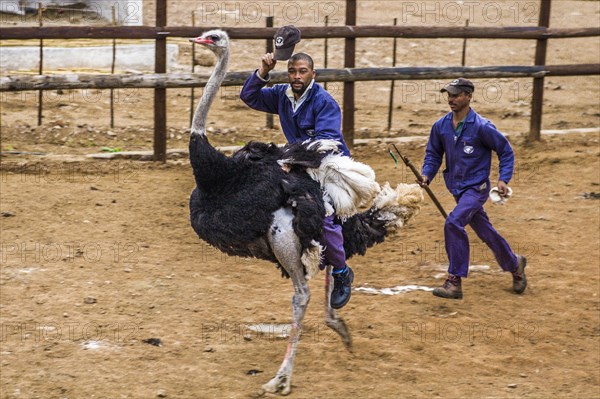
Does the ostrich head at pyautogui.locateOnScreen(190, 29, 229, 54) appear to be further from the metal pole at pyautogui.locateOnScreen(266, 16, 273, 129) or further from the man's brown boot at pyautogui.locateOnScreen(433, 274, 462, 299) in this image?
the metal pole at pyautogui.locateOnScreen(266, 16, 273, 129)

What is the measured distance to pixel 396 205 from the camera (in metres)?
6.02

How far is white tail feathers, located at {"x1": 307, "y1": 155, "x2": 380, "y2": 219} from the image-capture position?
5.31 m

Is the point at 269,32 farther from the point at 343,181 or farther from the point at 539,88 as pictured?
the point at 343,181

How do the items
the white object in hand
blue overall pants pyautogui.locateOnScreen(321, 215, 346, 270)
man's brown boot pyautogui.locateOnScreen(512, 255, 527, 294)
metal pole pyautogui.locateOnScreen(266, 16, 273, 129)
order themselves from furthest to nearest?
1. metal pole pyautogui.locateOnScreen(266, 16, 273, 129)
2. man's brown boot pyautogui.locateOnScreen(512, 255, 527, 294)
3. the white object in hand
4. blue overall pants pyautogui.locateOnScreen(321, 215, 346, 270)

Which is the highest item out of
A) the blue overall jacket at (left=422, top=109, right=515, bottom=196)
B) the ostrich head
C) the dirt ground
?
the ostrich head

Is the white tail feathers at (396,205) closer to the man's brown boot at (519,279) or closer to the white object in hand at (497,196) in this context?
the white object in hand at (497,196)

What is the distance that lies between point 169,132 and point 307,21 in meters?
6.36

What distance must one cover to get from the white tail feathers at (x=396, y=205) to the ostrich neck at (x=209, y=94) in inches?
53.5

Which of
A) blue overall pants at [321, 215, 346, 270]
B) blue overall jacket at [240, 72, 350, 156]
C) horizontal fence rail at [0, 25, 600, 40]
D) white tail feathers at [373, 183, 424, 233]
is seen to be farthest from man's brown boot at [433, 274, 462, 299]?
horizontal fence rail at [0, 25, 600, 40]

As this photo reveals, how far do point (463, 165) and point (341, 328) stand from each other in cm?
161

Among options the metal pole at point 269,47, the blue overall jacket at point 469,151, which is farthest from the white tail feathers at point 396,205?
the metal pole at point 269,47

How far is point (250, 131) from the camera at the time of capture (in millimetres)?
11398

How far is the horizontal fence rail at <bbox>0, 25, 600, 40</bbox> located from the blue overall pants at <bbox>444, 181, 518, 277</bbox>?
313cm

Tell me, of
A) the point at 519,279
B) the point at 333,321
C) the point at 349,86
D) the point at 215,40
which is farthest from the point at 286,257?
the point at 349,86
